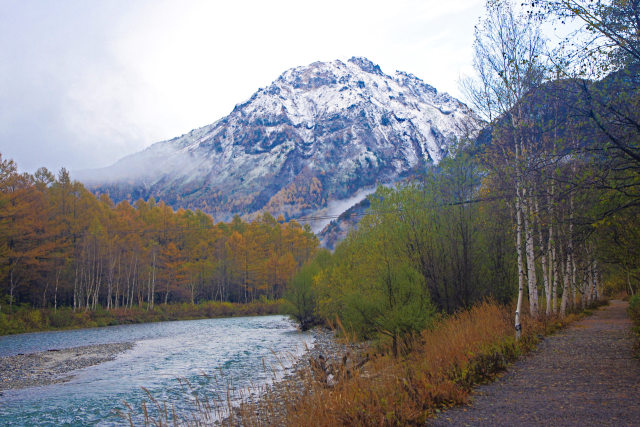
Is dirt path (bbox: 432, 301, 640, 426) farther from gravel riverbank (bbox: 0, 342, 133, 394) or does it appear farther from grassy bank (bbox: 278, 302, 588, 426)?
gravel riverbank (bbox: 0, 342, 133, 394)

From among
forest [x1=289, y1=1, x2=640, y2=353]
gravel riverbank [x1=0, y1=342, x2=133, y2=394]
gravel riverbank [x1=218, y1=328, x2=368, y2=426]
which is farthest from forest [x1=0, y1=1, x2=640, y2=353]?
gravel riverbank [x1=0, y1=342, x2=133, y2=394]

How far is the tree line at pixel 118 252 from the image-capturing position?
1692 inches

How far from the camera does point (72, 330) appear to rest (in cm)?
4350

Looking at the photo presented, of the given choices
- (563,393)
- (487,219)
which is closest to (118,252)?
(487,219)

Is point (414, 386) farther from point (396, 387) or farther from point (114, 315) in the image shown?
point (114, 315)

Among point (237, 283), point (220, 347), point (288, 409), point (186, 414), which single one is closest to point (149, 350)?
point (220, 347)

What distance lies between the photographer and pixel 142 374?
20469mm

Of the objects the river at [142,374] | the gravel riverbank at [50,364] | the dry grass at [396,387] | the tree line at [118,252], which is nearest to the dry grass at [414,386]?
the dry grass at [396,387]

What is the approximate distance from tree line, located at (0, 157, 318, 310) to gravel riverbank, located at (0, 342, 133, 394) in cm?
1681

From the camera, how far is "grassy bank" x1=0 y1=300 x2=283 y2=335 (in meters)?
40.8

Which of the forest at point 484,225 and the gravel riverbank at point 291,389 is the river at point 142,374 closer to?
the gravel riverbank at point 291,389

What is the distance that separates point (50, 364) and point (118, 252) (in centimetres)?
3294

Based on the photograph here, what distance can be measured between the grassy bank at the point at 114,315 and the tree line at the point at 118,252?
1.63 metres

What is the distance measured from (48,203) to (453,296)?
46.1m
